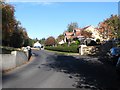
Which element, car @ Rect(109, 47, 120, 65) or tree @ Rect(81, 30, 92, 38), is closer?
car @ Rect(109, 47, 120, 65)

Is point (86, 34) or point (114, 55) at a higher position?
point (86, 34)

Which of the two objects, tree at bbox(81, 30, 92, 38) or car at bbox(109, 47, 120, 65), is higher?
tree at bbox(81, 30, 92, 38)

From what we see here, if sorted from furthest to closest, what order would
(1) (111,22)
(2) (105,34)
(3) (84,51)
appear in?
1. (2) (105,34)
2. (1) (111,22)
3. (3) (84,51)

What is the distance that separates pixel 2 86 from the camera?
1722 cm

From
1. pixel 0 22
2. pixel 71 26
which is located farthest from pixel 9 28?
pixel 71 26

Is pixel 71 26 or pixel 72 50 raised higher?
pixel 71 26

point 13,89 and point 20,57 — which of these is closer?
point 13,89

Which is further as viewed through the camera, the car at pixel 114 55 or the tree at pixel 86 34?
the tree at pixel 86 34

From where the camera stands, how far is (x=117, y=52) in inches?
1304

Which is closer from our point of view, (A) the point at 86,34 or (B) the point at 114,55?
(B) the point at 114,55

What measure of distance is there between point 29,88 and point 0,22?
2095 centimetres

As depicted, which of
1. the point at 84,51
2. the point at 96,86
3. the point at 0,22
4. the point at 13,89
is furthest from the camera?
the point at 84,51

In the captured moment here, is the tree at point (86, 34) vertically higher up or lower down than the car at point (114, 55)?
higher up

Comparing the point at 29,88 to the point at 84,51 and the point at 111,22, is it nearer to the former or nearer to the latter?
the point at 84,51
